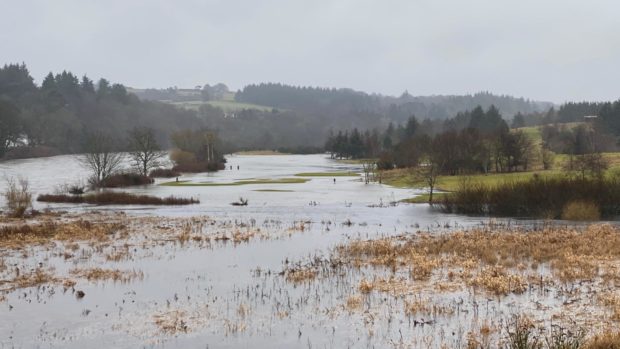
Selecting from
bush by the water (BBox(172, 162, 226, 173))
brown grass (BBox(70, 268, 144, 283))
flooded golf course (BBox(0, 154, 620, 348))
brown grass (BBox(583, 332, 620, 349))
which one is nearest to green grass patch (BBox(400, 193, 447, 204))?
flooded golf course (BBox(0, 154, 620, 348))

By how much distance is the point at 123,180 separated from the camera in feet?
300

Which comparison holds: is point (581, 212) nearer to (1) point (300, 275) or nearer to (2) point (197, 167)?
(1) point (300, 275)

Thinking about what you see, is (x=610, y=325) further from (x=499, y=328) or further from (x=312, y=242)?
(x=312, y=242)

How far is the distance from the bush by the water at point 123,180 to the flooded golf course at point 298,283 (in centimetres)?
4745

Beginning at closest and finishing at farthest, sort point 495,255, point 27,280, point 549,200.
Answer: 1. point 27,280
2. point 495,255
3. point 549,200

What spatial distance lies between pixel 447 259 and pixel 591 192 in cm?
2824

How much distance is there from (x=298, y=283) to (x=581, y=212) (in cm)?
3115

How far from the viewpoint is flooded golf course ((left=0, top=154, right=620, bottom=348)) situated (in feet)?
52.5

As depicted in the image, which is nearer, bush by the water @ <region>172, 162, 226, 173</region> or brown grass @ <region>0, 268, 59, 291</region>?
brown grass @ <region>0, 268, 59, 291</region>

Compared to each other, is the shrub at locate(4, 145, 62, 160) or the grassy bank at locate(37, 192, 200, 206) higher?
the shrub at locate(4, 145, 62, 160)

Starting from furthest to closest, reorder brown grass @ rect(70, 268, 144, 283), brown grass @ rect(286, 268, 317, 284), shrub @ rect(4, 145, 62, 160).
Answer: shrub @ rect(4, 145, 62, 160), brown grass @ rect(70, 268, 144, 283), brown grass @ rect(286, 268, 317, 284)

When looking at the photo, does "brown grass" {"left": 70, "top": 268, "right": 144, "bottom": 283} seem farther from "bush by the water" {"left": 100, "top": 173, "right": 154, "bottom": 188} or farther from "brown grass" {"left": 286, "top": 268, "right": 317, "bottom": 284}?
"bush by the water" {"left": 100, "top": 173, "right": 154, "bottom": 188}

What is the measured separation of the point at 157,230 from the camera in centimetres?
3916

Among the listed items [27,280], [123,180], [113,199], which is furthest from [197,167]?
[27,280]
